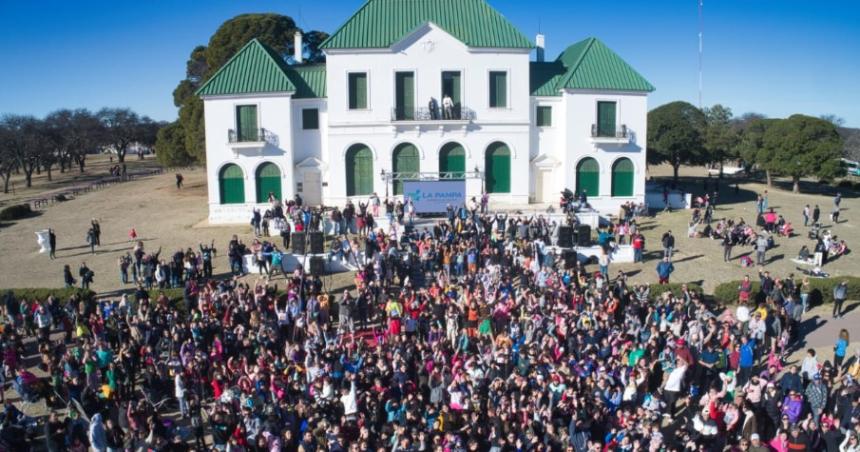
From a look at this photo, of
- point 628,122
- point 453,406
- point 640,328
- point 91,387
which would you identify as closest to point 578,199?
point 628,122

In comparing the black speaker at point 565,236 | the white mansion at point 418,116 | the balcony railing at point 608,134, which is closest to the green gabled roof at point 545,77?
the white mansion at point 418,116

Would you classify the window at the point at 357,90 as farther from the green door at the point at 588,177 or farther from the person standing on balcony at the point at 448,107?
the green door at the point at 588,177

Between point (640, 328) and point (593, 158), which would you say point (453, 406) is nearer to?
point (640, 328)

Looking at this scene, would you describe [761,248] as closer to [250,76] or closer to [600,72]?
[600,72]

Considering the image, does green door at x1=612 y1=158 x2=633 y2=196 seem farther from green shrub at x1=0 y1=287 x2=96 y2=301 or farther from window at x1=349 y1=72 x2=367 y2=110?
green shrub at x1=0 y1=287 x2=96 y2=301

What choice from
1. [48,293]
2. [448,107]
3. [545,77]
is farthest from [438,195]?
[48,293]

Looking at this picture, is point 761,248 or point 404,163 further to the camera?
point 404,163
